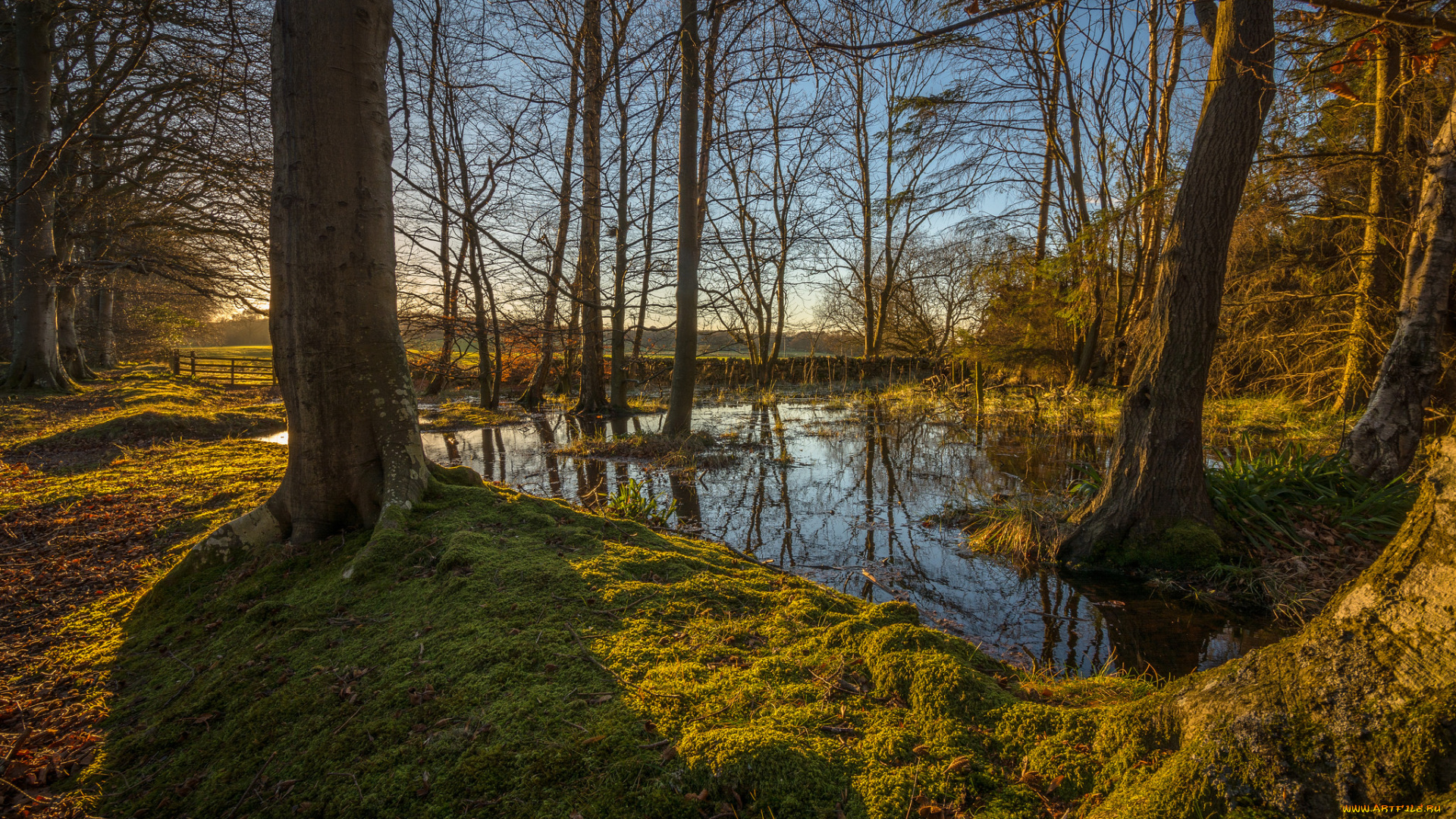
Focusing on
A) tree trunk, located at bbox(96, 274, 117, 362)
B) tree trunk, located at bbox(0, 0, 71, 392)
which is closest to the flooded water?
tree trunk, located at bbox(0, 0, 71, 392)

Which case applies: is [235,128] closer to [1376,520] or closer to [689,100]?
[689,100]

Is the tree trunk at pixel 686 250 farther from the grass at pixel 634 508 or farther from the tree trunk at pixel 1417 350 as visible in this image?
the tree trunk at pixel 1417 350

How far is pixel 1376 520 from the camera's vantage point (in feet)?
14.1

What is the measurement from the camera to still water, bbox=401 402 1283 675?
11.2 ft

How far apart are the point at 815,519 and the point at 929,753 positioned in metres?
3.94

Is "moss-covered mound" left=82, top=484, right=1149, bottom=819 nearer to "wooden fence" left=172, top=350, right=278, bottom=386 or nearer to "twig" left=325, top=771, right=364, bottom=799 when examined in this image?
"twig" left=325, top=771, right=364, bottom=799

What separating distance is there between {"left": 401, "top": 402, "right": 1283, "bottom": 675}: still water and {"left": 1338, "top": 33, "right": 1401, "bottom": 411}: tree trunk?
137 inches

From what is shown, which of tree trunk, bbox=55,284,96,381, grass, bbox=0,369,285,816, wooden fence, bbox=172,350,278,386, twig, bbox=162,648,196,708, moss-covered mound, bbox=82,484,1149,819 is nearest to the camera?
moss-covered mound, bbox=82,484,1149,819

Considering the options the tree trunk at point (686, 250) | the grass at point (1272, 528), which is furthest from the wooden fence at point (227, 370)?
the grass at point (1272, 528)

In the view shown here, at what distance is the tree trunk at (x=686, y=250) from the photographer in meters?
7.32

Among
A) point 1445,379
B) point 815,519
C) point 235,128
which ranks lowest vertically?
point 815,519

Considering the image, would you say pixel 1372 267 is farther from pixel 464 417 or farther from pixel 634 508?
pixel 464 417

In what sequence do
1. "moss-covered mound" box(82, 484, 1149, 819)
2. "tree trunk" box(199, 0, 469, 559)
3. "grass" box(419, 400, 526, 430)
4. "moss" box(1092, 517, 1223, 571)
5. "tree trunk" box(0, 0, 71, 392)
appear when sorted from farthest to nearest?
1. "grass" box(419, 400, 526, 430)
2. "tree trunk" box(0, 0, 71, 392)
3. "moss" box(1092, 517, 1223, 571)
4. "tree trunk" box(199, 0, 469, 559)
5. "moss-covered mound" box(82, 484, 1149, 819)

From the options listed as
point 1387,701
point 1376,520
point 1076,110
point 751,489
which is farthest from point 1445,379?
point 1387,701
